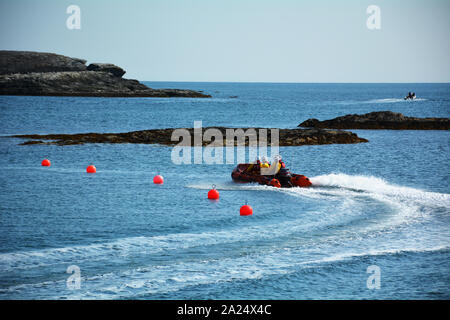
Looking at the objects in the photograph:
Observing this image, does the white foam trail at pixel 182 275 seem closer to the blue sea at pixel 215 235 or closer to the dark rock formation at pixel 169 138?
the blue sea at pixel 215 235

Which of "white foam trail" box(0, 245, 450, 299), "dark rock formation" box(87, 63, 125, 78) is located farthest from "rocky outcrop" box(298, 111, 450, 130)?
"dark rock formation" box(87, 63, 125, 78)

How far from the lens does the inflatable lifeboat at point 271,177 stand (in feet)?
98.3

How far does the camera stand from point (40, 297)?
14477 mm

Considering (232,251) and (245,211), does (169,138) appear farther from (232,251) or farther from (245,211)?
(232,251)

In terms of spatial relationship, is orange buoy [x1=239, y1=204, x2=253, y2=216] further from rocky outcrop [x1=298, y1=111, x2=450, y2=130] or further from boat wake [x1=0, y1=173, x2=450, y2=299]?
rocky outcrop [x1=298, y1=111, x2=450, y2=130]

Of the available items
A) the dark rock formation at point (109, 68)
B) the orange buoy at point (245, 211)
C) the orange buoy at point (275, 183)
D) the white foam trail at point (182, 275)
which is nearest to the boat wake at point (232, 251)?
the white foam trail at point (182, 275)

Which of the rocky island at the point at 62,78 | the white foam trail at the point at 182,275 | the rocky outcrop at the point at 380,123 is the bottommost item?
the white foam trail at the point at 182,275

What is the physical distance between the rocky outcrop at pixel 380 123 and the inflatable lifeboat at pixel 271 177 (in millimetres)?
38002

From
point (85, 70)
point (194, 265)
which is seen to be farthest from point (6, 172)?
point (85, 70)

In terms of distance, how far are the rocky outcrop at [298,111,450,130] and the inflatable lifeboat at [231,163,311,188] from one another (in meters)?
38.0

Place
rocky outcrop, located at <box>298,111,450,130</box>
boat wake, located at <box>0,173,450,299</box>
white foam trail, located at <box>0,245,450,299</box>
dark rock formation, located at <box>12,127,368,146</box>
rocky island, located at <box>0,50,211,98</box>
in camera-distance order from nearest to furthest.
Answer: white foam trail, located at <box>0,245,450,299</box> → boat wake, located at <box>0,173,450,299</box> → dark rock formation, located at <box>12,127,368,146</box> → rocky outcrop, located at <box>298,111,450,130</box> → rocky island, located at <box>0,50,211,98</box>

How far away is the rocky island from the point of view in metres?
151

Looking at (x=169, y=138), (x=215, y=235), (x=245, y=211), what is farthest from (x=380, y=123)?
(x=215, y=235)
